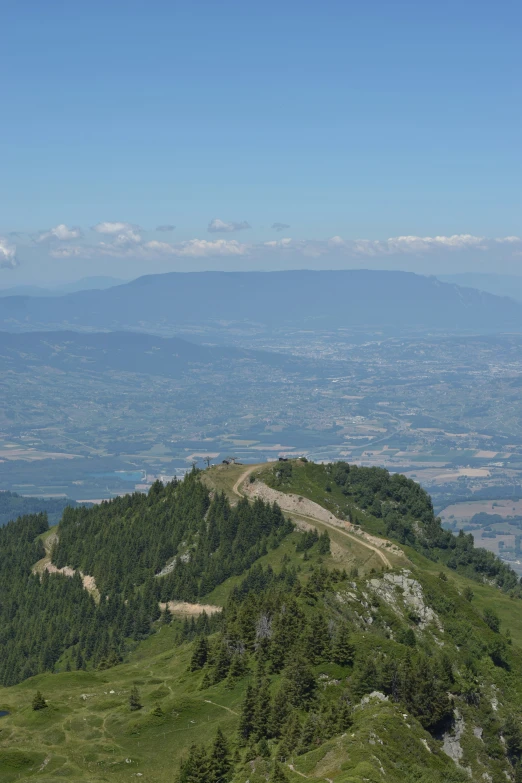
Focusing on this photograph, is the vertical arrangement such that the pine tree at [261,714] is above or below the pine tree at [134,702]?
above

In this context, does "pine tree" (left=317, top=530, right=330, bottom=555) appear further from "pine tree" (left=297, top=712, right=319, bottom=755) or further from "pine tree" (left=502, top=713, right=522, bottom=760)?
"pine tree" (left=297, top=712, right=319, bottom=755)

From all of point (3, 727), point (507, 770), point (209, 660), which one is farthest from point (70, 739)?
point (507, 770)

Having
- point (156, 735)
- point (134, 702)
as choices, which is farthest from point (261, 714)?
point (134, 702)

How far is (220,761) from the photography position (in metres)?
84.6

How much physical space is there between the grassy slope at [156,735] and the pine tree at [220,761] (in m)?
1.90

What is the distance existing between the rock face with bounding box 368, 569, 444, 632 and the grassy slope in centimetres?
1263

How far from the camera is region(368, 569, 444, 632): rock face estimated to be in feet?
430

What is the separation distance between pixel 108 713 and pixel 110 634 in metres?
75.6

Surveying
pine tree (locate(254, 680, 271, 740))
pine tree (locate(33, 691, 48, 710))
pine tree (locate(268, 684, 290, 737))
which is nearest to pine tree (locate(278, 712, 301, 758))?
pine tree (locate(268, 684, 290, 737))

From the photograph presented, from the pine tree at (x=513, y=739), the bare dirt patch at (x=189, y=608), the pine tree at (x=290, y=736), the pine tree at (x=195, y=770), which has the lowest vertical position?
the bare dirt patch at (x=189, y=608)

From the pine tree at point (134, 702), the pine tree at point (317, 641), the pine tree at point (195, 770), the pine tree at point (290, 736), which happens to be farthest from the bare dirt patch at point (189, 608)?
the pine tree at point (195, 770)

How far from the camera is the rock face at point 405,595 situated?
131125 mm

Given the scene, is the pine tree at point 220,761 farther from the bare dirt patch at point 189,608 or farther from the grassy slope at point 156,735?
the bare dirt patch at point 189,608

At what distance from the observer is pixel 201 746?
90.4 meters
